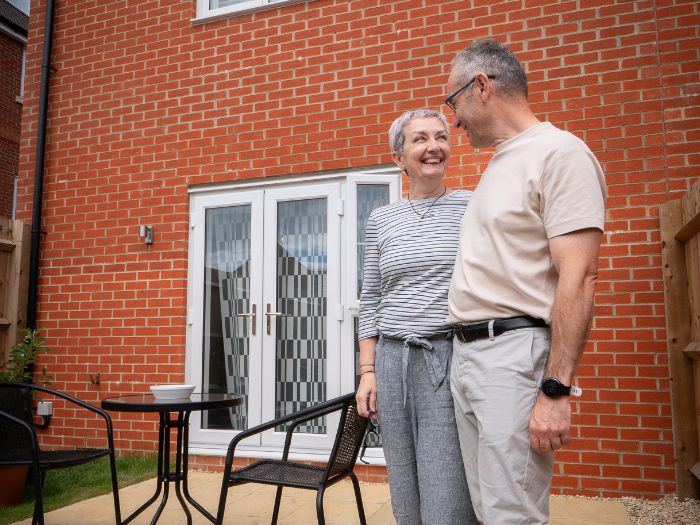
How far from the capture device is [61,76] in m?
5.38

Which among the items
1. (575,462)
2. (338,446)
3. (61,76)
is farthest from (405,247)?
(61,76)

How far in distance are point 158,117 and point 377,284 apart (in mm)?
3522

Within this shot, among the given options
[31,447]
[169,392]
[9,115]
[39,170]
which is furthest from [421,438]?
[9,115]

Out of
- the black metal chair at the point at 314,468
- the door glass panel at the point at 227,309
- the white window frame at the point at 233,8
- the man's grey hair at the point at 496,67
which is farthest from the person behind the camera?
the white window frame at the point at 233,8

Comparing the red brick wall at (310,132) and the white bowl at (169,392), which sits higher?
the red brick wall at (310,132)

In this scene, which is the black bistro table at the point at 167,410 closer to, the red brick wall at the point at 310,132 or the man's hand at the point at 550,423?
the red brick wall at the point at 310,132

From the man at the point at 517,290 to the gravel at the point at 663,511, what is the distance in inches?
88.3

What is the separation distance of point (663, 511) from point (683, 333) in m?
0.94

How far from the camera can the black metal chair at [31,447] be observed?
2730 mm

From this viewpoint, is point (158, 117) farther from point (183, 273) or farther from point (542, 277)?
point (542, 277)

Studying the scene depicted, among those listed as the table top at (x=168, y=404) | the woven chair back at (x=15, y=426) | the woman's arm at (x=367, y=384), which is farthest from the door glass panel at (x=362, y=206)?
the woman's arm at (x=367, y=384)

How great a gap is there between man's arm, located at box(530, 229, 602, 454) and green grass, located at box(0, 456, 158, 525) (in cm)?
303

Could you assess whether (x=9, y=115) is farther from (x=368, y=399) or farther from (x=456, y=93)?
(x=456, y=93)

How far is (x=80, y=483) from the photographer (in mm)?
4223
